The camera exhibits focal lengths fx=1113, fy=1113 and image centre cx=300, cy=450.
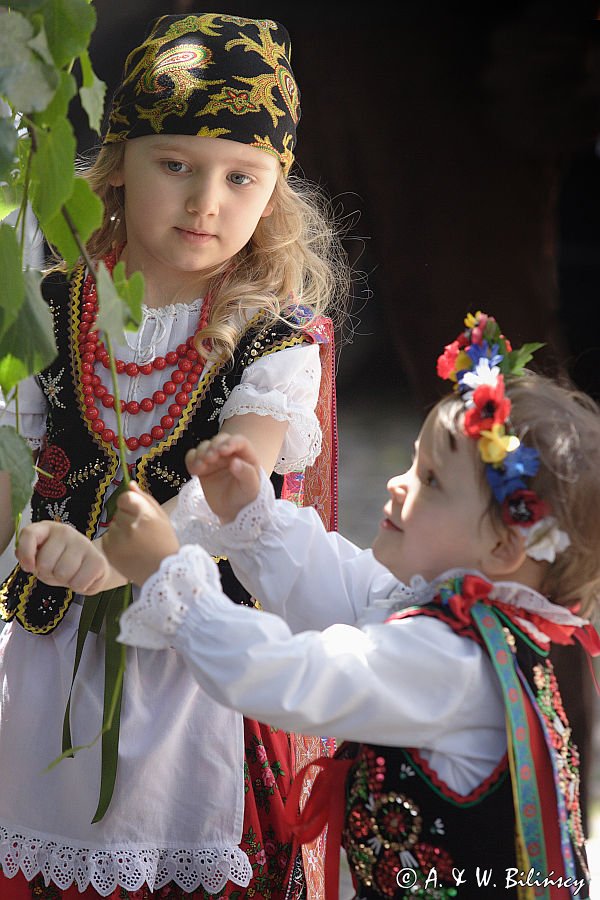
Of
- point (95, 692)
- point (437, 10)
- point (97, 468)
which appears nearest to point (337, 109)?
point (437, 10)

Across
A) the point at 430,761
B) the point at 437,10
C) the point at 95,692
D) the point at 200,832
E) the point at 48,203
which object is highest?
the point at 437,10

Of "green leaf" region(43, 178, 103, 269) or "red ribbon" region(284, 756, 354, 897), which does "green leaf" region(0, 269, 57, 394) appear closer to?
"green leaf" region(43, 178, 103, 269)

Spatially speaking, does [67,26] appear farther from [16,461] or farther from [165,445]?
[165,445]

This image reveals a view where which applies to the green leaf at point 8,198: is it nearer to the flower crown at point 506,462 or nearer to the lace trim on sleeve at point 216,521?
the lace trim on sleeve at point 216,521

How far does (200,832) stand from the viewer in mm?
1414

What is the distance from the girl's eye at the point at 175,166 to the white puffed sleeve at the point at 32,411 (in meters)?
0.35

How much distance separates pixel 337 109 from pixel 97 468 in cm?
122

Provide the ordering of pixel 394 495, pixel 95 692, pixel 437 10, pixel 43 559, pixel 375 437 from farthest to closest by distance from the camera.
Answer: pixel 375 437 < pixel 437 10 < pixel 95 692 < pixel 394 495 < pixel 43 559

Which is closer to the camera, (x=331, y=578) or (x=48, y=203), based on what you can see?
(x=48, y=203)

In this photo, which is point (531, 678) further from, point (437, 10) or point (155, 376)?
point (437, 10)

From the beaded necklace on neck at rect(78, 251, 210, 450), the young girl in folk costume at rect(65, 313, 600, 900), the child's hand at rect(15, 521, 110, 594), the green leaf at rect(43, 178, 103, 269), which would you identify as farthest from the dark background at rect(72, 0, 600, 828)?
the green leaf at rect(43, 178, 103, 269)

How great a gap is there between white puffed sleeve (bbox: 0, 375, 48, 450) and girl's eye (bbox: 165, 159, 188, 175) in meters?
0.35

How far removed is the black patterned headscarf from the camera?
57.6 inches

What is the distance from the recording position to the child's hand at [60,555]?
1.15 m
